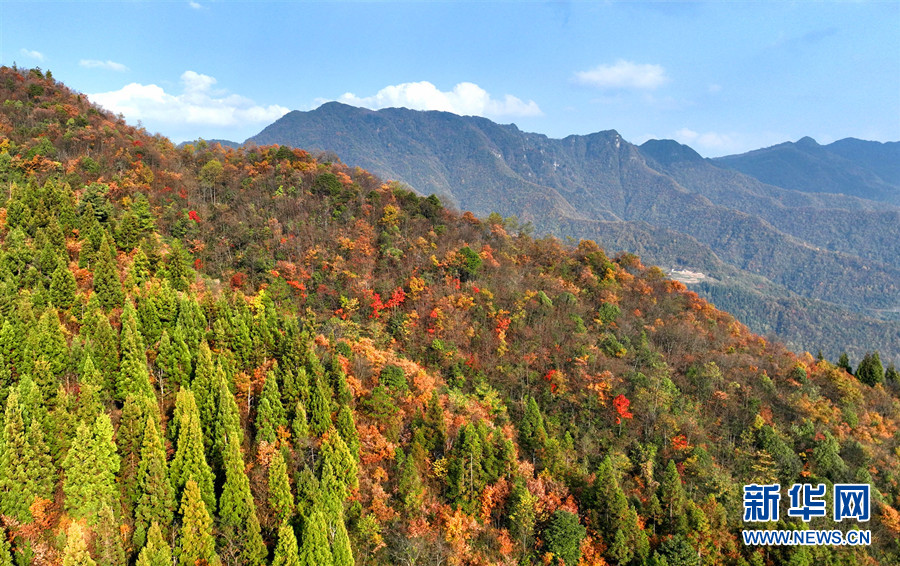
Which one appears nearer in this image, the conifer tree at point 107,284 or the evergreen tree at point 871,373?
the conifer tree at point 107,284

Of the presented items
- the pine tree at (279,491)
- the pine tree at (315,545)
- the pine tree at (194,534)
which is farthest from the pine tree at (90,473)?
the pine tree at (315,545)

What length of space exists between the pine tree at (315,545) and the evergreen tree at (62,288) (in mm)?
24436

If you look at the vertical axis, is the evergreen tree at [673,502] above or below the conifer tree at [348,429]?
below

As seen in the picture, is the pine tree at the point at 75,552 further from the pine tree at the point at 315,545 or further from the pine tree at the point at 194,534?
the pine tree at the point at 315,545

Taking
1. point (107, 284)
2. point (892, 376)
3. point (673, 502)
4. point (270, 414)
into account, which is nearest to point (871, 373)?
point (892, 376)

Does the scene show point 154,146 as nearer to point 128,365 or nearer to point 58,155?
point 58,155

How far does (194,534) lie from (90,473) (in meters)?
5.96

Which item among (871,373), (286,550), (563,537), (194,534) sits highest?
(194,534)

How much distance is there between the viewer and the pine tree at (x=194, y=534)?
75.4ft

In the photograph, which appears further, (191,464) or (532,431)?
(532,431)

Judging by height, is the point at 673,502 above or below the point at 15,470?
below

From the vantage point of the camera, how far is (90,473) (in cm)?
2316

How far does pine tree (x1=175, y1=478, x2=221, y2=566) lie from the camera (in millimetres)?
22984

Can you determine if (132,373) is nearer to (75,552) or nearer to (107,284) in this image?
(107,284)
